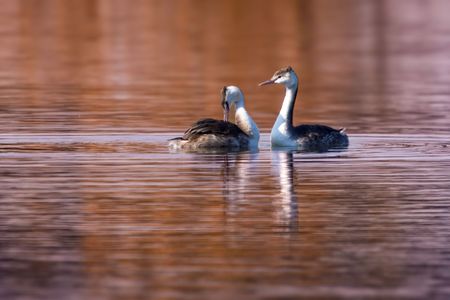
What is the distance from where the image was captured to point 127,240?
13906mm

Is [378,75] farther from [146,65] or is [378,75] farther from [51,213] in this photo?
[51,213]

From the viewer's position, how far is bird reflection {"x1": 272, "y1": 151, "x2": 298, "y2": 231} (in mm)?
15016

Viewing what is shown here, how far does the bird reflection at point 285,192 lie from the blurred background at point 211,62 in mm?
3362

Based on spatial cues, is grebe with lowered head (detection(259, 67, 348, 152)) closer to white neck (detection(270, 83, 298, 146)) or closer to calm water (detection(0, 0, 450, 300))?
white neck (detection(270, 83, 298, 146))

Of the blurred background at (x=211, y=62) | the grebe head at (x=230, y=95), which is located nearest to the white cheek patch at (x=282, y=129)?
the grebe head at (x=230, y=95)

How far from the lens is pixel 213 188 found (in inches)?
681

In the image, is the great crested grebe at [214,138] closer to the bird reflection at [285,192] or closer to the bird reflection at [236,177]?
the bird reflection at [236,177]

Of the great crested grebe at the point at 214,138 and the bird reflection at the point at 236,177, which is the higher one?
the great crested grebe at the point at 214,138

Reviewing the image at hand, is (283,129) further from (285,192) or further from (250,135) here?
(285,192)

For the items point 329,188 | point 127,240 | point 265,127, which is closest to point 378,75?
point 265,127

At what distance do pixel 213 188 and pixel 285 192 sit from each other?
0.81 meters

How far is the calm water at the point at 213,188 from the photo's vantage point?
1241 cm

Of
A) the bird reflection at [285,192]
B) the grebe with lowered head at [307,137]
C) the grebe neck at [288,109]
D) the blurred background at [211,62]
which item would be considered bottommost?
the bird reflection at [285,192]

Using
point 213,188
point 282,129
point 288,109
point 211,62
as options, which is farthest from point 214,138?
point 211,62
